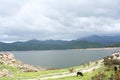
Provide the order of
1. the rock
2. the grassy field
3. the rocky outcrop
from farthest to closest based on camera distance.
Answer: the rocky outcrop, the rock, the grassy field

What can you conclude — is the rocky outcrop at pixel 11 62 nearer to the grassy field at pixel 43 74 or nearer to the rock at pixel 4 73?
the grassy field at pixel 43 74

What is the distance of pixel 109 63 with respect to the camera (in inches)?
1860

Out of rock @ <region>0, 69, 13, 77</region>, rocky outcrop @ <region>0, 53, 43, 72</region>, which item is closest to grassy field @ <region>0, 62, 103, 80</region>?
rock @ <region>0, 69, 13, 77</region>

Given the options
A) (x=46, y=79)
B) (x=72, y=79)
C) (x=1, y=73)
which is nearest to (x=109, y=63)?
(x=72, y=79)

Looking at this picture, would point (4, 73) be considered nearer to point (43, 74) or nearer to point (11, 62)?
point (43, 74)

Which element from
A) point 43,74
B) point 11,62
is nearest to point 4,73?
point 43,74

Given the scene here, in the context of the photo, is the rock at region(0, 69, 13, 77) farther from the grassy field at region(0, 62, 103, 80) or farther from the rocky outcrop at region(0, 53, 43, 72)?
the rocky outcrop at region(0, 53, 43, 72)

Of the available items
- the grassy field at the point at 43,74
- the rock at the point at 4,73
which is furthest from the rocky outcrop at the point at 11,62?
the rock at the point at 4,73

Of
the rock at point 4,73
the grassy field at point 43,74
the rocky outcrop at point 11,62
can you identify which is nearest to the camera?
the grassy field at point 43,74

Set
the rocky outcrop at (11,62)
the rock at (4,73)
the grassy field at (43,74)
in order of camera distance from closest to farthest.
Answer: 1. the grassy field at (43,74)
2. the rock at (4,73)
3. the rocky outcrop at (11,62)

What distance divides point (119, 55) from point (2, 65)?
30.5 m

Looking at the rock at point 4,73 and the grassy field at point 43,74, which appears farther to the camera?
the rock at point 4,73

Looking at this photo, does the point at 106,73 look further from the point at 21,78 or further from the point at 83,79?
the point at 21,78

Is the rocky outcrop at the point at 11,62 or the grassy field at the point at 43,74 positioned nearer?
the grassy field at the point at 43,74
